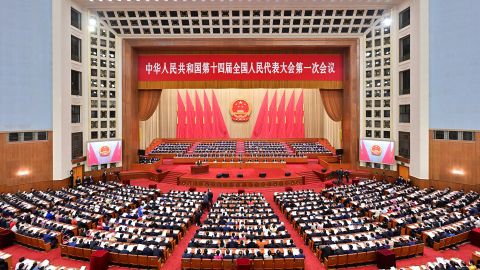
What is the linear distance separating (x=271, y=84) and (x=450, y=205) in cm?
1649

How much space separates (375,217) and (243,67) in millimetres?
17623

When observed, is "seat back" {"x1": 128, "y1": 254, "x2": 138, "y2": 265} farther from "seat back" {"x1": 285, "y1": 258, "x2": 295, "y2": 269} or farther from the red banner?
the red banner

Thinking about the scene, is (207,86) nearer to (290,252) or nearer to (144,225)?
(144,225)

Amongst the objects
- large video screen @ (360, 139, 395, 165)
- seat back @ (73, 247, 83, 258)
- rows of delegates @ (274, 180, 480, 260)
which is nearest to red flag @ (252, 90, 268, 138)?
large video screen @ (360, 139, 395, 165)

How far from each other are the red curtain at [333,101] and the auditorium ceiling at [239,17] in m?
5.35

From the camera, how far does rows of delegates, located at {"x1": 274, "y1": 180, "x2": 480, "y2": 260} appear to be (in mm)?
10680

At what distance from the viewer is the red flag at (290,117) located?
38.7m

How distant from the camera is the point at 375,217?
13.8m

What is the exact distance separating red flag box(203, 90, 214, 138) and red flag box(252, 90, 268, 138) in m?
5.81

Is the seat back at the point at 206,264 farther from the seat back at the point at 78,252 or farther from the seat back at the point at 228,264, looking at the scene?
the seat back at the point at 78,252

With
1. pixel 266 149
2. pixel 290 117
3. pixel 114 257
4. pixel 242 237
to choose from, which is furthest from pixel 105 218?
pixel 290 117

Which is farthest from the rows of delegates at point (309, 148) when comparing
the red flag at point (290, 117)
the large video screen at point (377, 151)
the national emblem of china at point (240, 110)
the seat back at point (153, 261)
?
the seat back at point (153, 261)

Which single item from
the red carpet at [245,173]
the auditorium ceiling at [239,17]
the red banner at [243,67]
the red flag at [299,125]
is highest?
the auditorium ceiling at [239,17]

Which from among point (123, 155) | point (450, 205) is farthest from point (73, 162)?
point (450, 205)
